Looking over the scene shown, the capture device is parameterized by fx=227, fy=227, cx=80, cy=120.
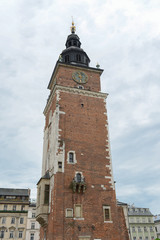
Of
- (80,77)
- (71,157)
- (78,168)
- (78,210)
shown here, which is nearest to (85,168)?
(78,168)

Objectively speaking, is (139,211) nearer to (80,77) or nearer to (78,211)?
(78,211)

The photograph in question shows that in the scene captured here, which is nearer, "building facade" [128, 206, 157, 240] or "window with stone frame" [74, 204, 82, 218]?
"window with stone frame" [74, 204, 82, 218]

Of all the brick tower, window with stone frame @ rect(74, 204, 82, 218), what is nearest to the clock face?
the brick tower

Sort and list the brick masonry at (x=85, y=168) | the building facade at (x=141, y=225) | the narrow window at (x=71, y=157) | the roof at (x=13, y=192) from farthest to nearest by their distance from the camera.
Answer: the building facade at (x=141, y=225), the roof at (x=13, y=192), the narrow window at (x=71, y=157), the brick masonry at (x=85, y=168)

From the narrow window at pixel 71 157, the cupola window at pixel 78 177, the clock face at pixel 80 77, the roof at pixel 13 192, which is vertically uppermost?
the clock face at pixel 80 77

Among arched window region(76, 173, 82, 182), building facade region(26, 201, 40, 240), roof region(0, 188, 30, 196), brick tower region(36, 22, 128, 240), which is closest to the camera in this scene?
brick tower region(36, 22, 128, 240)

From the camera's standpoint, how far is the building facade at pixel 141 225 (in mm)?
60678

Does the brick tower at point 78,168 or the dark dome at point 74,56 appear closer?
the brick tower at point 78,168

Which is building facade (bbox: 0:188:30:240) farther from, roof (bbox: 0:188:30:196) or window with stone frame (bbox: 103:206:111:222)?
window with stone frame (bbox: 103:206:111:222)

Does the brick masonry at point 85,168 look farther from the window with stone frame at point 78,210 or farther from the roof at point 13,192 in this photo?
the roof at point 13,192

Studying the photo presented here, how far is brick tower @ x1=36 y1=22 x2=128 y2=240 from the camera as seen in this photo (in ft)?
74.0

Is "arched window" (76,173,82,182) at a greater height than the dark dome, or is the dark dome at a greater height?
the dark dome

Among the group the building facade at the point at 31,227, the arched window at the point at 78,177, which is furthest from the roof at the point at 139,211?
the arched window at the point at 78,177

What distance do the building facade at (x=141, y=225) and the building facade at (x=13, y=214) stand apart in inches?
1115
